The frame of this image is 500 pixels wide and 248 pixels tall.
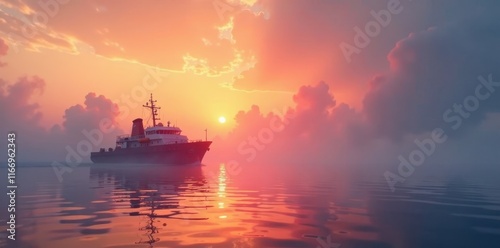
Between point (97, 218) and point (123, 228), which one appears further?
point (97, 218)

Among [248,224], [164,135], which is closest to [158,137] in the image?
[164,135]

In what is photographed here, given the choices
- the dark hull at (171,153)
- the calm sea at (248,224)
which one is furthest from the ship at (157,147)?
the calm sea at (248,224)

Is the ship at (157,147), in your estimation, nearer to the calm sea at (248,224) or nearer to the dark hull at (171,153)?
the dark hull at (171,153)

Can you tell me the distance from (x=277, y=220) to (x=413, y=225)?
516cm

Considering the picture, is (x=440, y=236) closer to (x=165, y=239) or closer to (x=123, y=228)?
(x=165, y=239)

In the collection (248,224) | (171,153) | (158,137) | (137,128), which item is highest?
(137,128)

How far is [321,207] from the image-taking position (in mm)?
16516

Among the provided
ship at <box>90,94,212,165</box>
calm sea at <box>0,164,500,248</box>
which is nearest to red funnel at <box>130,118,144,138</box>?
ship at <box>90,94,212,165</box>

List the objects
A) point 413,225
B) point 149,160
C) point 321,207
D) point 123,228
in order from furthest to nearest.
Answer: point 149,160 → point 321,207 → point 413,225 → point 123,228

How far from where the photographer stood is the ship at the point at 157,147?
7452 cm

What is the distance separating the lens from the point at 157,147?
75125 mm

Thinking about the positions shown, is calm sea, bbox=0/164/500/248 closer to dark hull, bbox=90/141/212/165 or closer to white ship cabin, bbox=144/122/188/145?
dark hull, bbox=90/141/212/165

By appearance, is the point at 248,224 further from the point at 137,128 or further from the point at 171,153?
the point at 137,128

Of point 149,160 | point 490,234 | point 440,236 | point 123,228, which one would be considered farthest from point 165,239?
point 149,160
